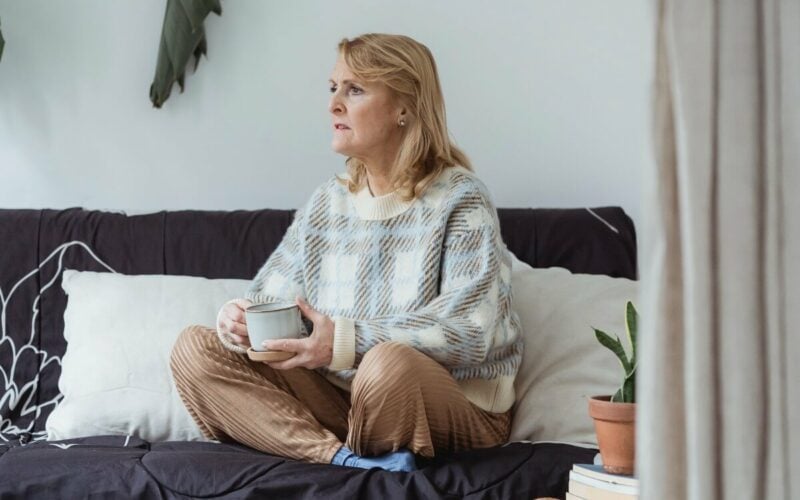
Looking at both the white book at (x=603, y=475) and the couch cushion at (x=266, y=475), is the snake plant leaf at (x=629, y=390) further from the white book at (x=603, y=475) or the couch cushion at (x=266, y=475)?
the couch cushion at (x=266, y=475)

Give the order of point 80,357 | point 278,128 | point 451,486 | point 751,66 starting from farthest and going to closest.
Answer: point 278,128, point 80,357, point 451,486, point 751,66

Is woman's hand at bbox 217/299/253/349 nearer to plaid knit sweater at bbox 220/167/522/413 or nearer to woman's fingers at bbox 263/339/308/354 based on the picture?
plaid knit sweater at bbox 220/167/522/413

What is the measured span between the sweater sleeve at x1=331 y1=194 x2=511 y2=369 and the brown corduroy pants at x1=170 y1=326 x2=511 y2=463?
0.06 meters

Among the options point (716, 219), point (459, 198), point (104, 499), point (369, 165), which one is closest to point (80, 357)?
point (104, 499)

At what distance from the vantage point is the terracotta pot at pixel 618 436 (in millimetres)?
1360

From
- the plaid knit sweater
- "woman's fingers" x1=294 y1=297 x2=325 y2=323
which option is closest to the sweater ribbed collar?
the plaid knit sweater

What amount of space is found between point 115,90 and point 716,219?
238 cm

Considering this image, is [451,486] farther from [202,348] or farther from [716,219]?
[716,219]

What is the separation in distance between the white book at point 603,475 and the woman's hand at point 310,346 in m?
0.61

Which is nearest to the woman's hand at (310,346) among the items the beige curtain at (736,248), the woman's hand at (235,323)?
the woman's hand at (235,323)

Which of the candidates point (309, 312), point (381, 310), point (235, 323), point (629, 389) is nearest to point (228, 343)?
point (235, 323)

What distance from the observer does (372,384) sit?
1.75m

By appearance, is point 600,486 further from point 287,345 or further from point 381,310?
point 381,310

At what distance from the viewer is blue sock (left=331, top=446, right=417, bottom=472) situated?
1.77 metres
